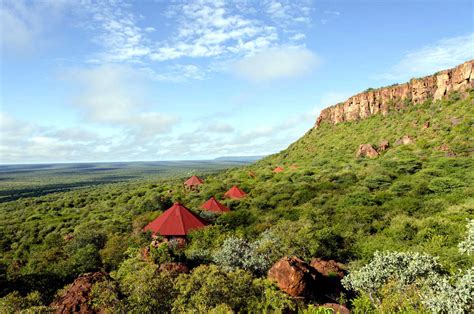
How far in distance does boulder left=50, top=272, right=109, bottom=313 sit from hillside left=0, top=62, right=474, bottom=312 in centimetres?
96

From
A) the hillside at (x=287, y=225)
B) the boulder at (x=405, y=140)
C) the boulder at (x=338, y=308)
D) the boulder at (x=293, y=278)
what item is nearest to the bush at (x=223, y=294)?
the hillside at (x=287, y=225)

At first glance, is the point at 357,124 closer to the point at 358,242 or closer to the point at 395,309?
the point at 358,242

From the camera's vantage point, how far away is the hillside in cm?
1495

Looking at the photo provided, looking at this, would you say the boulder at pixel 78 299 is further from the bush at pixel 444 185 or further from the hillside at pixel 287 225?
the bush at pixel 444 185

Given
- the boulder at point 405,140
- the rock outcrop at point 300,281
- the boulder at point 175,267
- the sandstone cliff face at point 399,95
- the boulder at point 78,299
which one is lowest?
the rock outcrop at point 300,281

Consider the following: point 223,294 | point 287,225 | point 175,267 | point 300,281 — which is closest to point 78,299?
point 175,267

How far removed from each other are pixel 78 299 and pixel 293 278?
10.8 m

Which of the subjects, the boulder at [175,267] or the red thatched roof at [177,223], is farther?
the red thatched roof at [177,223]

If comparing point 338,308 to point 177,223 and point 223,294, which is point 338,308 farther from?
point 177,223

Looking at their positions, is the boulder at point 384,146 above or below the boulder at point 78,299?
above

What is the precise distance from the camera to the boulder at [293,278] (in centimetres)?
1780

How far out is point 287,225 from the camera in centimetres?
2997

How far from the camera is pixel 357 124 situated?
10144cm

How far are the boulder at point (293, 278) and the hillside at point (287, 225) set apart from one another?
1.54m
